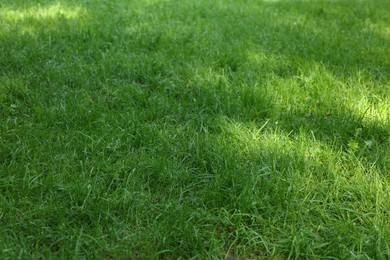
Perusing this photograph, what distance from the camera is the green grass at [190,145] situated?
2.06 meters

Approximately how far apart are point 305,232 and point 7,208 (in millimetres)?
1539

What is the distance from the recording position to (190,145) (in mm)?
2797

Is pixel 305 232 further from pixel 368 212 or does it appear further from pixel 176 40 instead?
pixel 176 40

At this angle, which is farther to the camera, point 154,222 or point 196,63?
point 196,63

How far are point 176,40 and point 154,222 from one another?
330 cm

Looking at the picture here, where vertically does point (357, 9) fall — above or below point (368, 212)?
above

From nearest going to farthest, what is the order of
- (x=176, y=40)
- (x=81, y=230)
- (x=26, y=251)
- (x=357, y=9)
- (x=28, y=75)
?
(x=26, y=251) < (x=81, y=230) < (x=28, y=75) < (x=176, y=40) < (x=357, y=9)

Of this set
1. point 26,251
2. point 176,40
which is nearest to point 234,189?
point 26,251

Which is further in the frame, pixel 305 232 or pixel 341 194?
pixel 341 194

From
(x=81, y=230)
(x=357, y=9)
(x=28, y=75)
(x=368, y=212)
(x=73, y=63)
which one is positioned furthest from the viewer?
(x=357, y=9)

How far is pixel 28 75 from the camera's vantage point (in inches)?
147

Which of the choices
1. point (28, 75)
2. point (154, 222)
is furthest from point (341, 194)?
point (28, 75)

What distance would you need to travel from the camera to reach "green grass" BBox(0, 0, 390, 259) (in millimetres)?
2059

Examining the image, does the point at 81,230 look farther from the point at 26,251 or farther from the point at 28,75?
the point at 28,75
